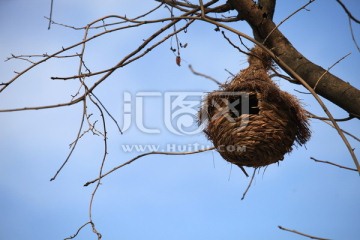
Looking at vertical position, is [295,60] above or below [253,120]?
above

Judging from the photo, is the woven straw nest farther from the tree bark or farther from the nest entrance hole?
the tree bark

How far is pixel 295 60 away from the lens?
6.30 feet

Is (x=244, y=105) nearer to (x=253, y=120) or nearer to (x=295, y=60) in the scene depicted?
(x=253, y=120)

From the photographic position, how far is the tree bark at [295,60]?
5.85ft

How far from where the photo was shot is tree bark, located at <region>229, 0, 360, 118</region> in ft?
5.85

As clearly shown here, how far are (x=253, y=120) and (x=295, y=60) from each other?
0.28 m

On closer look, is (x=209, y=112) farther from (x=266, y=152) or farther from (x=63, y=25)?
(x=63, y=25)

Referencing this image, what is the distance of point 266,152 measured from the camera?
75.7 inches

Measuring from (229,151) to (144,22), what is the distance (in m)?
0.59

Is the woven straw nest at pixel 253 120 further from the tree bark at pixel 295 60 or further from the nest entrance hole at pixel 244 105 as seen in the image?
the tree bark at pixel 295 60

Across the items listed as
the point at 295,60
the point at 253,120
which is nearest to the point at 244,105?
A: the point at 253,120

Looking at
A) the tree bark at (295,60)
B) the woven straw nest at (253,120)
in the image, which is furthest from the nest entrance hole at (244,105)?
the tree bark at (295,60)

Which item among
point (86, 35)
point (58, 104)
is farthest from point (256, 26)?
point (58, 104)

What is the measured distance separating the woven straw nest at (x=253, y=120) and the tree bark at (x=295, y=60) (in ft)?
0.35
